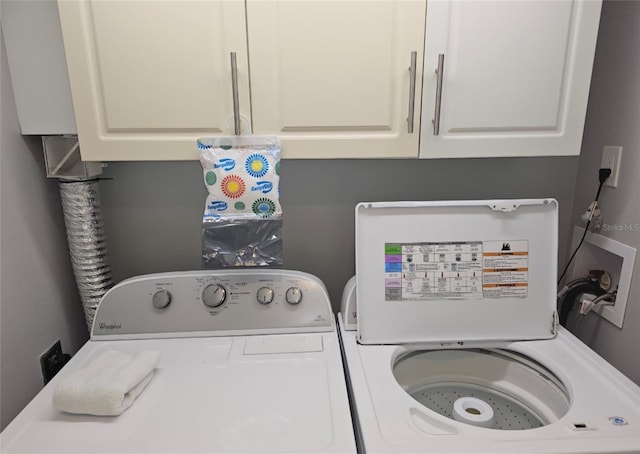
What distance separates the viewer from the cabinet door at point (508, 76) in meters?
0.96

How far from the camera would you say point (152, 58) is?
949 mm

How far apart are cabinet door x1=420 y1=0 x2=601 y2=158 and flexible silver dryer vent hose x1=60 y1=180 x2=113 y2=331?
0.97 m

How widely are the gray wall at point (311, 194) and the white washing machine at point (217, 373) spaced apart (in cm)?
23

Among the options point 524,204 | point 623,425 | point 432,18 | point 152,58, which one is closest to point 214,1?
point 152,58

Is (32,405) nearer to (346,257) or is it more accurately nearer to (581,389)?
(346,257)

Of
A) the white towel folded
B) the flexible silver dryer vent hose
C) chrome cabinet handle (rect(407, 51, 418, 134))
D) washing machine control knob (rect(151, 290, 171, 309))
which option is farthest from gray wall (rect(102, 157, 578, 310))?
the white towel folded

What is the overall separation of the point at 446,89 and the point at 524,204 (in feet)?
1.36

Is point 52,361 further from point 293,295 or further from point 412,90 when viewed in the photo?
point 412,90

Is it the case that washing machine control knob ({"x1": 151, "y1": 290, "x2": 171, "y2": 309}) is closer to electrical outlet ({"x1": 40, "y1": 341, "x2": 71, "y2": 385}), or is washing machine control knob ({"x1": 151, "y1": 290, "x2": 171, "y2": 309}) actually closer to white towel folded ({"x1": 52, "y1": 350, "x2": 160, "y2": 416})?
white towel folded ({"x1": 52, "y1": 350, "x2": 160, "y2": 416})

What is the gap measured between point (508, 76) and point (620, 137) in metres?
0.44

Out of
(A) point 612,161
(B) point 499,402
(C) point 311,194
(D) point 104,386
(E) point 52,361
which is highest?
(A) point 612,161

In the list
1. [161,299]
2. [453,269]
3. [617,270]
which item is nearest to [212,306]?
[161,299]

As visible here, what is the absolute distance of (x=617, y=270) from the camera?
3.88 ft

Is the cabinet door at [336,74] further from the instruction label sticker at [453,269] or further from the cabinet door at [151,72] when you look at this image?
the instruction label sticker at [453,269]
